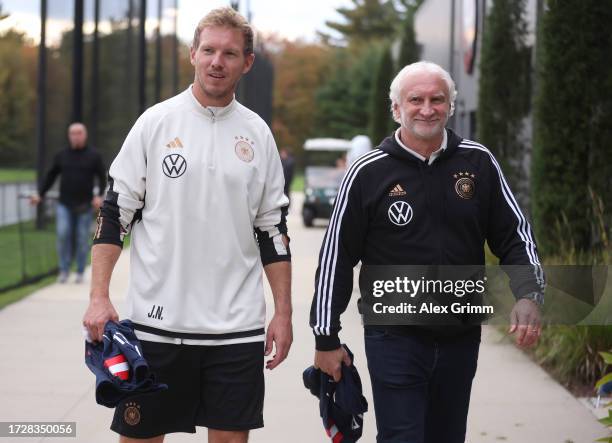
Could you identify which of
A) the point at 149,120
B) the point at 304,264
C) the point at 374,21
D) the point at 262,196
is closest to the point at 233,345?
the point at 262,196

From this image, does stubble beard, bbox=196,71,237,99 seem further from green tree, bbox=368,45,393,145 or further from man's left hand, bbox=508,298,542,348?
green tree, bbox=368,45,393,145

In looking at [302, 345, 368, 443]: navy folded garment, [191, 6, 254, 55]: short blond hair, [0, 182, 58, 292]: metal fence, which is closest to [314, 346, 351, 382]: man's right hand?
[302, 345, 368, 443]: navy folded garment

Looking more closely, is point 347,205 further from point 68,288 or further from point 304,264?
point 304,264

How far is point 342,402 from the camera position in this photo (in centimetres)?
420

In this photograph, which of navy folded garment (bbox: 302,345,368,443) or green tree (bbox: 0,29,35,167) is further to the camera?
green tree (bbox: 0,29,35,167)

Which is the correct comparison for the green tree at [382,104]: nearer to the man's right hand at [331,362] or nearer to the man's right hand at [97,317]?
the man's right hand at [331,362]

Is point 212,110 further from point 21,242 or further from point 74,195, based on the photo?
point 21,242

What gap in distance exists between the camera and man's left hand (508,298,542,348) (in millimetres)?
4078

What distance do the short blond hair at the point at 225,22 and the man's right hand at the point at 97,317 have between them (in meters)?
0.97

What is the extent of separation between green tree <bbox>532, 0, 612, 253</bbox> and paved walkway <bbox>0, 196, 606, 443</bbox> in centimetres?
126

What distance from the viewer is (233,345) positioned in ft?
13.0

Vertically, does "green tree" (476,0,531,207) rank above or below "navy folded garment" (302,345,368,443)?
above

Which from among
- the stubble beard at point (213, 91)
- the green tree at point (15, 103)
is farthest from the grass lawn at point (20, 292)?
the stubble beard at point (213, 91)
